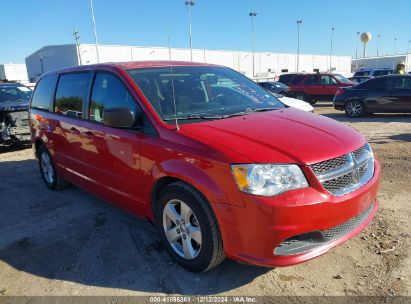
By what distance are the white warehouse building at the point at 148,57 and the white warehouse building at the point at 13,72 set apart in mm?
3653

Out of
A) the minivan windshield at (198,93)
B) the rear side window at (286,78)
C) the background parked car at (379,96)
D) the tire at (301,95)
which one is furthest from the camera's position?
the rear side window at (286,78)

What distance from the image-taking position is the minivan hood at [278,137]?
9.33 ft

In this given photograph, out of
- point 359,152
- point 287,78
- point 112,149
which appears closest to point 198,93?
point 112,149

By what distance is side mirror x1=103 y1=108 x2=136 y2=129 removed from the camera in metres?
3.43

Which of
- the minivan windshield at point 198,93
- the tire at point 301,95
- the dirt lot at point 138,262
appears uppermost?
the minivan windshield at point 198,93

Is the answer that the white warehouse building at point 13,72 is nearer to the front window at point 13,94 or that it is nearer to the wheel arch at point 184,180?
the front window at point 13,94

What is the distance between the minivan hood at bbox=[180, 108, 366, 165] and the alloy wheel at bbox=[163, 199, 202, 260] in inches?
26.2

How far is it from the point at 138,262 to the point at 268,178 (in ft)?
5.31

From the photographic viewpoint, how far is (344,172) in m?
2.97

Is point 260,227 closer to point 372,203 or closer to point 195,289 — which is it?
point 195,289

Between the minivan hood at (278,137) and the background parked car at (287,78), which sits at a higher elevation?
the minivan hood at (278,137)

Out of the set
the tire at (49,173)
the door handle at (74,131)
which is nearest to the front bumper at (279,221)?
the door handle at (74,131)

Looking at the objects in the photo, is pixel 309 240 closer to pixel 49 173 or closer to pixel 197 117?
pixel 197 117

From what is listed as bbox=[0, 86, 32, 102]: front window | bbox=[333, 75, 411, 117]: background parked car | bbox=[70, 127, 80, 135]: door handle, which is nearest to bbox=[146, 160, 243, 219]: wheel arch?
bbox=[70, 127, 80, 135]: door handle
